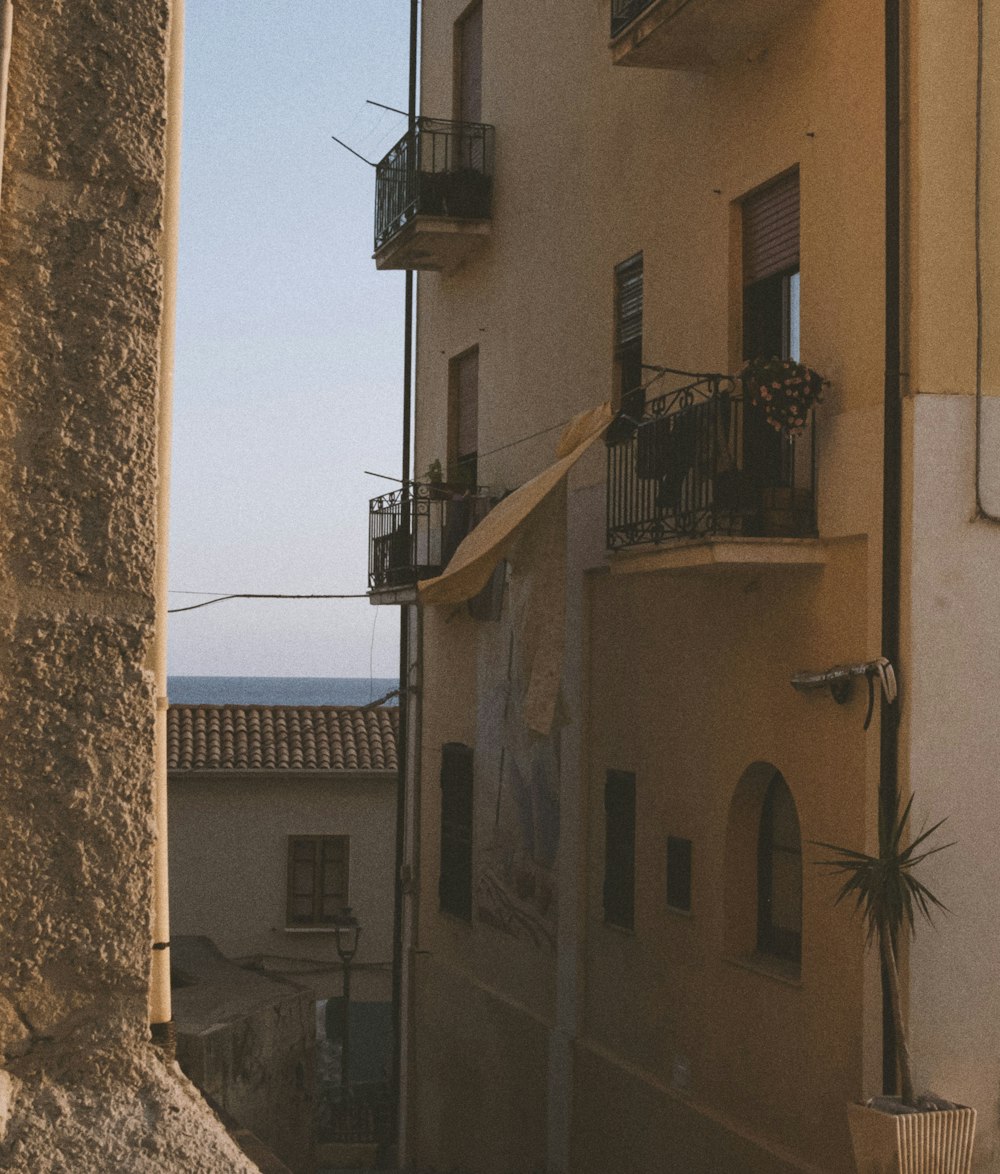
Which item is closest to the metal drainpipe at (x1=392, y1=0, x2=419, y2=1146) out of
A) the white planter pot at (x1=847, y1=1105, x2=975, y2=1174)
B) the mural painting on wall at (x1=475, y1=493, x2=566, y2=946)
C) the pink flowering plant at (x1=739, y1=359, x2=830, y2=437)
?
the mural painting on wall at (x1=475, y1=493, x2=566, y2=946)

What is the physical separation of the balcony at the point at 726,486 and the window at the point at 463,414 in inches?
243

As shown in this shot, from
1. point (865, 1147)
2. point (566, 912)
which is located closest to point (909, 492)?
point (865, 1147)

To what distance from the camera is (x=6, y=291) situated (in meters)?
1.76

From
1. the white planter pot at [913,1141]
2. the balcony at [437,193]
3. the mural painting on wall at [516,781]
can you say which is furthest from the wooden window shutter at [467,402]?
the white planter pot at [913,1141]

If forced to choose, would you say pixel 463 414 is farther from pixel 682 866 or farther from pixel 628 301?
pixel 682 866

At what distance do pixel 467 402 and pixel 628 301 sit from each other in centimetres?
445

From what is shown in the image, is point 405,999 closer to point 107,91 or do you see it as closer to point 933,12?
point 933,12

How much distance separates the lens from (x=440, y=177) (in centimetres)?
1673

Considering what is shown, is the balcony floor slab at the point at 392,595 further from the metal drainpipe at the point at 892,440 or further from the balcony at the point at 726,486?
the metal drainpipe at the point at 892,440

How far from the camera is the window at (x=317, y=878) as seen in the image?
31.2 metres

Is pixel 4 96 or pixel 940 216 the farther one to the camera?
pixel 940 216

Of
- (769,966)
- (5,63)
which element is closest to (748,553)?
(769,966)

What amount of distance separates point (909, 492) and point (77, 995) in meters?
8.30

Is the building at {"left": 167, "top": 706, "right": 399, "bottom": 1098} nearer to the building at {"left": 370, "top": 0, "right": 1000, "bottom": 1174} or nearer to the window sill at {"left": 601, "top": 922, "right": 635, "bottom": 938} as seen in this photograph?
the building at {"left": 370, "top": 0, "right": 1000, "bottom": 1174}
